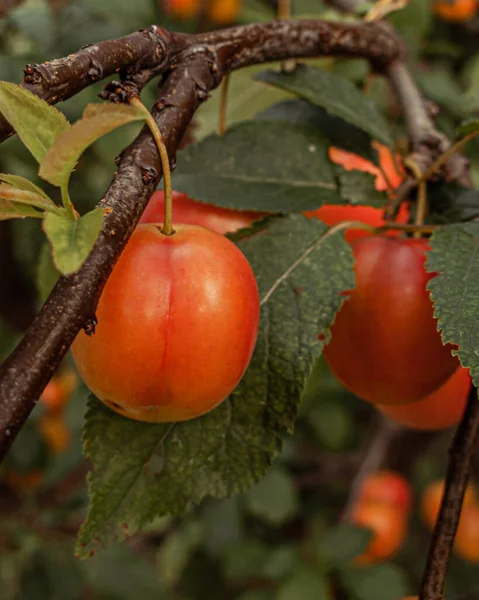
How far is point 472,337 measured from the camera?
47 cm

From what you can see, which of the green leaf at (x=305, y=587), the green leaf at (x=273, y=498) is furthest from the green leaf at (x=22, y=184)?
the green leaf at (x=273, y=498)

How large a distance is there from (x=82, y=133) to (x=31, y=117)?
0.04 meters

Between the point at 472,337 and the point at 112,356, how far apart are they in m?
0.24

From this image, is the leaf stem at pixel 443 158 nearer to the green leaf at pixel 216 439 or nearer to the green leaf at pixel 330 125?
the green leaf at pixel 330 125

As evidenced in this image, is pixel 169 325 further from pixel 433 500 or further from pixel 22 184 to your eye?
pixel 433 500

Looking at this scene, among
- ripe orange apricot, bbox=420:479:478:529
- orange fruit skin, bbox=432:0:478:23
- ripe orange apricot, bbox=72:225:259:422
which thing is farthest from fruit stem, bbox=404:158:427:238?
ripe orange apricot, bbox=420:479:478:529

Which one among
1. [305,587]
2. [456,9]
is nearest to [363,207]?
[305,587]

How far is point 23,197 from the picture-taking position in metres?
0.39

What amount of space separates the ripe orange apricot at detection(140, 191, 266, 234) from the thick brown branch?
0.25 meters

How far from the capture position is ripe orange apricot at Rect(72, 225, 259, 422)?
425mm

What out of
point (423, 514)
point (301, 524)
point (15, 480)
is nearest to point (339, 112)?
point (15, 480)

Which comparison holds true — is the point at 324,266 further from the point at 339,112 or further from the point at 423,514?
the point at 423,514

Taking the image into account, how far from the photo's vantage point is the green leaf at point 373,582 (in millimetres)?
1361

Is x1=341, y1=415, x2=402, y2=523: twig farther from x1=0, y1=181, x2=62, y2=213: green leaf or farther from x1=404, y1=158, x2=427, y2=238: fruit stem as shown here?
x1=0, y1=181, x2=62, y2=213: green leaf
